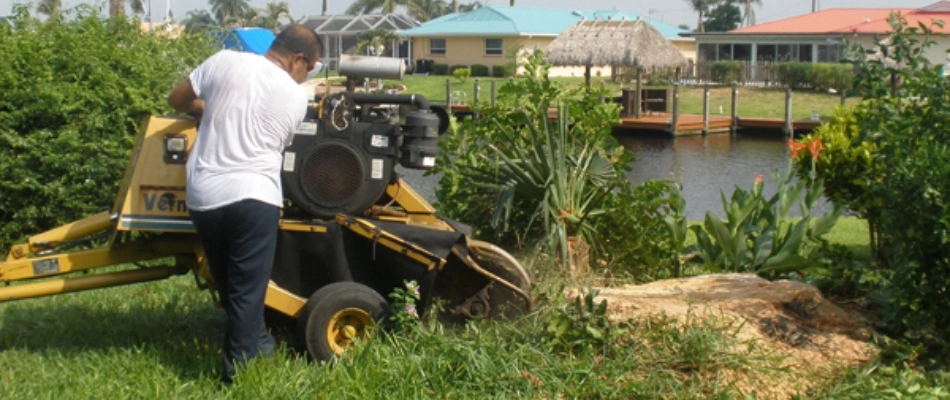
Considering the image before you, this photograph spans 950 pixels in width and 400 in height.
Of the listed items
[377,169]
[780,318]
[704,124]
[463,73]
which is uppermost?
[463,73]

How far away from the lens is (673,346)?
524 cm

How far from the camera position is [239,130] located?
511 centimetres

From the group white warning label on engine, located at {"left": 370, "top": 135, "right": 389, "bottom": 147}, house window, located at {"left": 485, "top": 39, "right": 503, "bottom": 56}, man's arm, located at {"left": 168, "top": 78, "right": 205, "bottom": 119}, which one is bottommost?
white warning label on engine, located at {"left": 370, "top": 135, "right": 389, "bottom": 147}

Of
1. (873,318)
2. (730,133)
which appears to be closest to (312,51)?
(873,318)

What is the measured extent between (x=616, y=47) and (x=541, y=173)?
33572 millimetres

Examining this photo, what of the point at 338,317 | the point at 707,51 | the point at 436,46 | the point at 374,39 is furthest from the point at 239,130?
A: the point at 436,46

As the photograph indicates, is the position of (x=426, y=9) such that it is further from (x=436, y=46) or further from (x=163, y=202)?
(x=163, y=202)

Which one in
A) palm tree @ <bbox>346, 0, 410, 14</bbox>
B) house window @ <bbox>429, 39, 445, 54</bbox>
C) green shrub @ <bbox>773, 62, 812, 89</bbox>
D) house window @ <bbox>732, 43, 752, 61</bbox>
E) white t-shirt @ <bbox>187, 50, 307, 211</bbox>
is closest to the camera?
white t-shirt @ <bbox>187, 50, 307, 211</bbox>

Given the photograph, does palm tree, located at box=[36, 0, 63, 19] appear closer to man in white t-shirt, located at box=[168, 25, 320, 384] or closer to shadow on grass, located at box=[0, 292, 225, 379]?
shadow on grass, located at box=[0, 292, 225, 379]

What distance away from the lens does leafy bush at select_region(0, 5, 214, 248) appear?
9203 millimetres

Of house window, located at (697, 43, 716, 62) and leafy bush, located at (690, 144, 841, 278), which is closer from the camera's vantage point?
leafy bush, located at (690, 144, 841, 278)

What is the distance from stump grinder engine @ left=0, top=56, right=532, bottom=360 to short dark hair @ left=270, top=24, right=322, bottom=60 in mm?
350

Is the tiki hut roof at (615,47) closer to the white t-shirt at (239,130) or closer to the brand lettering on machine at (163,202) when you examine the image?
the brand lettering on machine at (163,202)

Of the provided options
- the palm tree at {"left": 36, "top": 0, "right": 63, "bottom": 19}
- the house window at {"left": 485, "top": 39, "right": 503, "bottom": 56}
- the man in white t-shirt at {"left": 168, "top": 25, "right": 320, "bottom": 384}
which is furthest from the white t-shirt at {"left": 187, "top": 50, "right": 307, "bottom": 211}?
the house window at {"left": 485, "top": 39, "right": 503, "bottom": 56}
